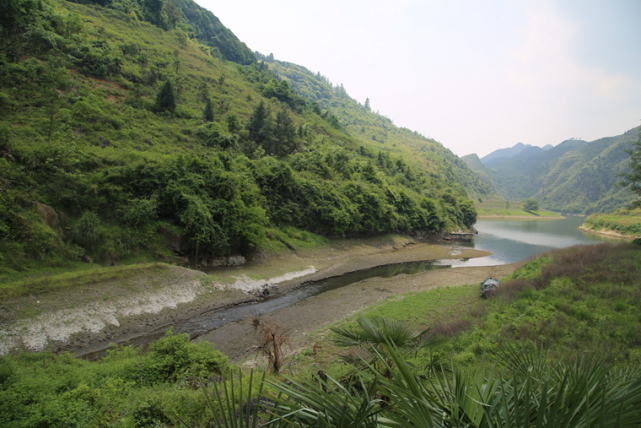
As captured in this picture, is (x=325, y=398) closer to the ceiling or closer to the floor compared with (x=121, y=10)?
closer to the floor

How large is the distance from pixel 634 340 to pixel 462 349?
3.97m

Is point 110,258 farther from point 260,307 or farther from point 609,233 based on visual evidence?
point 609,233

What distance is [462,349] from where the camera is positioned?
8344 millimetres

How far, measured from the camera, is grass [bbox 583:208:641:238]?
5717 centimetres

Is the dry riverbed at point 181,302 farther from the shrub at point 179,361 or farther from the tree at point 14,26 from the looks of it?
the tree at point 14,26

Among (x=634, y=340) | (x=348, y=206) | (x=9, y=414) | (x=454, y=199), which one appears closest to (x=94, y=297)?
(x=9, y=414)

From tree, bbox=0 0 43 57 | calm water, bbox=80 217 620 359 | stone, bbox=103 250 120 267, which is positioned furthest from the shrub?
tree, bbox=0 0 43 57

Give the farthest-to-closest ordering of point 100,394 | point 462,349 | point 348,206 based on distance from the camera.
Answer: point 348,206 < point 462,349 < point 100,394

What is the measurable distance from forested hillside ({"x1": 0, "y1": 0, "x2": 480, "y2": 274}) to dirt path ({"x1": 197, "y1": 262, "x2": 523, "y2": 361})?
26.6ft

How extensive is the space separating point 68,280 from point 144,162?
33.3ft

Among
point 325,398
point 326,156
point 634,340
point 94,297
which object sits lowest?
point 94,297

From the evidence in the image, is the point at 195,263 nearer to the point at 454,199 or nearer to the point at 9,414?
the point at 9,414

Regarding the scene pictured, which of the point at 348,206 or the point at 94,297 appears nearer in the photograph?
the point at 94,297

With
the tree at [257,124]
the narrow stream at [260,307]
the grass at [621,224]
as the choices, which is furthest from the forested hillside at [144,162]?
the grass at [621,224]
